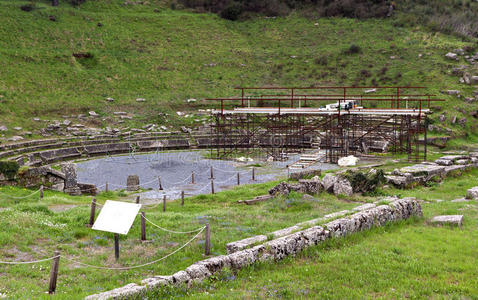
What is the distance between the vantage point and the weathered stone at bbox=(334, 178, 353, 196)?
59.7 ft

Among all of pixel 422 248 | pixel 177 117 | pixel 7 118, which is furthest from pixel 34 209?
pixel 177 117

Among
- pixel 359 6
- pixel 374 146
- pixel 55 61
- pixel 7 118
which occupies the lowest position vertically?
pixel 374 146

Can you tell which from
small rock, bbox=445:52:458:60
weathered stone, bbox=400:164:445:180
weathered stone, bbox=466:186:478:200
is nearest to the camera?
weathered stone, bbox=466:186:478:200

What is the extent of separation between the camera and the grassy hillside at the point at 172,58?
44344 millimetres

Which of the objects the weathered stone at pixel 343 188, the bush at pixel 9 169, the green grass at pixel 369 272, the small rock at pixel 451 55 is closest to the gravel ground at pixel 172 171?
the bush at pixel 9 169

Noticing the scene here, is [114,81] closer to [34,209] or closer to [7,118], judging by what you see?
[7,118]

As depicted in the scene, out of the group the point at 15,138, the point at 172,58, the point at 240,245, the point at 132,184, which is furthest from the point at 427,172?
the point at 172,58

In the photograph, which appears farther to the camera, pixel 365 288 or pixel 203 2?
pixel 203 2

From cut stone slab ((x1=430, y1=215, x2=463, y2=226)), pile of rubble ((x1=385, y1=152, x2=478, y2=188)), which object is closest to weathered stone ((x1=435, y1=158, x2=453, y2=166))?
pile of rubble ((x1=385, y1=152, x2=478, y2=188))

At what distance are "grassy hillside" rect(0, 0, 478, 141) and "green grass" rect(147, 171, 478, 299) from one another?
104ft

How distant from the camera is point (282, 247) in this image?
10.2m

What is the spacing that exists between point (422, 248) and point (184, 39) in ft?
179

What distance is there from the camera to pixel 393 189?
810 inches

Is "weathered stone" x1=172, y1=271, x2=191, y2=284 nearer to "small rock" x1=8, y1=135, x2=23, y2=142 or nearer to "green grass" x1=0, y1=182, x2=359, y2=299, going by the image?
"green grass" x1=0, y1=182, x2=359, y2=299
